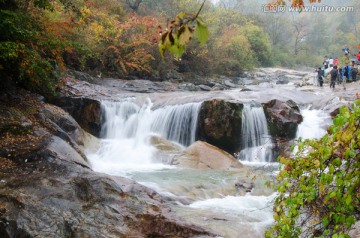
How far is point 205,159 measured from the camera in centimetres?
1037

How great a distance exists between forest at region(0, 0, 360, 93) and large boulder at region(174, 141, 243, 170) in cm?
390

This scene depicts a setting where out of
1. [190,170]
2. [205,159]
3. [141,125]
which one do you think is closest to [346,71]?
[141,125]

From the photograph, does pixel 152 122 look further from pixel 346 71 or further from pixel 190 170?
pixel 346 71

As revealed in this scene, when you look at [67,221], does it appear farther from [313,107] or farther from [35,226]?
[313,107]

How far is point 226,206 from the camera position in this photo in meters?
6.90

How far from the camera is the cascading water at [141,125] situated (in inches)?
497

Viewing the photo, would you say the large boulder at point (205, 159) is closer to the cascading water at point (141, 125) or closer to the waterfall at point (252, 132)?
the cascading water at point (141, 125)

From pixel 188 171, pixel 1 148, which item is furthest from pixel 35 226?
pixel 188 171

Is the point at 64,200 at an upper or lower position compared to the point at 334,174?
lower

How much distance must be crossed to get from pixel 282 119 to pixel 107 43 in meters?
11.9

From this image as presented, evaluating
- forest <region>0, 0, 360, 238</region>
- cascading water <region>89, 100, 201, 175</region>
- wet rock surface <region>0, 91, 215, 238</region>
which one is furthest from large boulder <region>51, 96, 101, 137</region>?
wet rock surface <region>0, 91, 215, 238</region>

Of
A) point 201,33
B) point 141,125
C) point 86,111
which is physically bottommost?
point 141,125

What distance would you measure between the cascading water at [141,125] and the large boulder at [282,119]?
9.05ft

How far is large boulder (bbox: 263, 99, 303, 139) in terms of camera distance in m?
13.0
